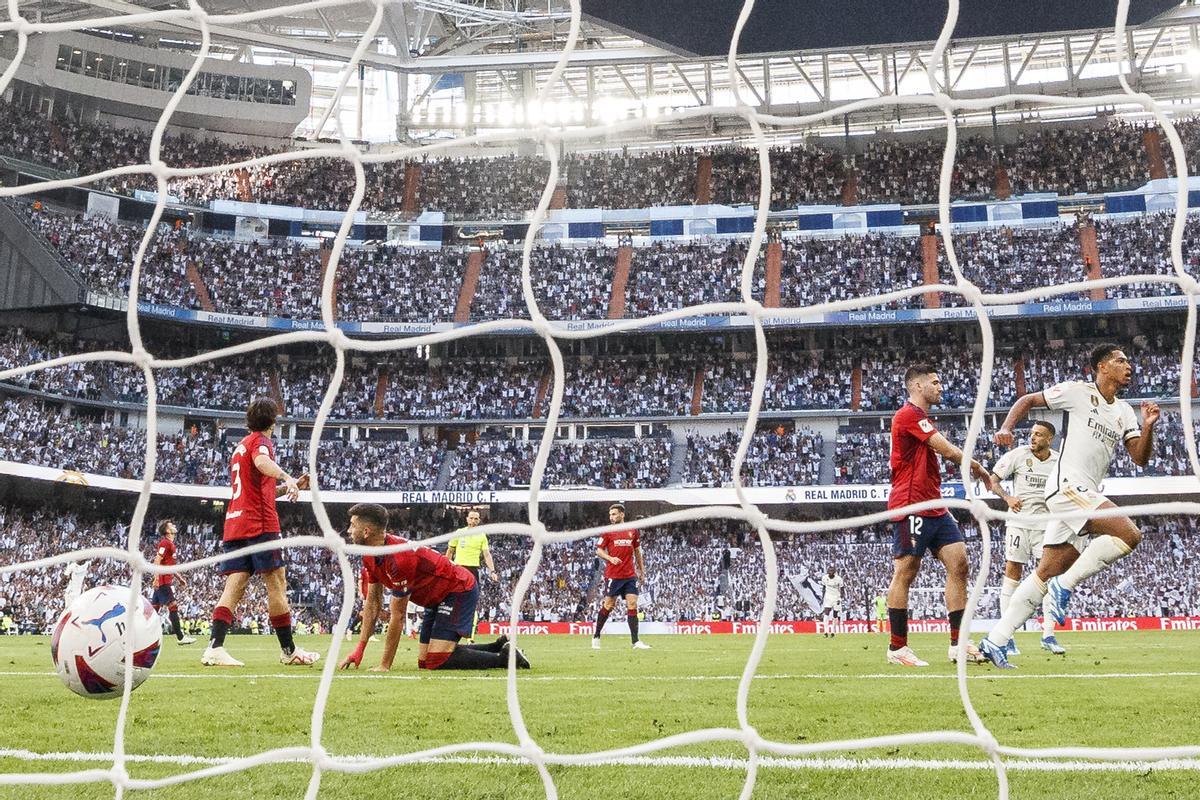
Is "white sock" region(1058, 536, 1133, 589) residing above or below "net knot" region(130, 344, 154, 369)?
below

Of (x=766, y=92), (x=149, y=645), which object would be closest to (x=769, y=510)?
(x=766, y=92)

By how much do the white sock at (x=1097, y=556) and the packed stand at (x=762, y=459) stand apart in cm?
2169

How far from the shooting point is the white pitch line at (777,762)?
3.41 m

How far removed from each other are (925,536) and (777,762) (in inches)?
146

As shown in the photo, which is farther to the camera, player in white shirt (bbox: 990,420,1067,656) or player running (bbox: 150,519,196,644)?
player running (bbox: 150,519,196,644)

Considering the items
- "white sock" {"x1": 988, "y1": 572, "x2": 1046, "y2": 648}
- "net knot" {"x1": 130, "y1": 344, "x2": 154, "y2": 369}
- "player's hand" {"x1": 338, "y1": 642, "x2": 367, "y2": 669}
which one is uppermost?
"net knot" {"x1": 130, "y1": 344, "x2": 154, "y2": 369}

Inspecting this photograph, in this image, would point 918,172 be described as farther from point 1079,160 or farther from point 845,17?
point 845,17

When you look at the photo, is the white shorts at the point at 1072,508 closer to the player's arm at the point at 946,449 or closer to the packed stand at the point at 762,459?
the player's arm at the point at 946,449

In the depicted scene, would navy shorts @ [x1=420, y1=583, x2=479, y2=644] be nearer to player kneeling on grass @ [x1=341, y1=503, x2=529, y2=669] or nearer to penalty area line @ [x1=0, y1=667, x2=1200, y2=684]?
player kneeling on grass @ [x1=341, y1=503, x2=529, y2=669]

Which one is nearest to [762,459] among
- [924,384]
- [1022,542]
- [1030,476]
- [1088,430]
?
[1030,476]

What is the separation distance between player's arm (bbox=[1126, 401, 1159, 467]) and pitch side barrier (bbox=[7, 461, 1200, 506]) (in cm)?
2003

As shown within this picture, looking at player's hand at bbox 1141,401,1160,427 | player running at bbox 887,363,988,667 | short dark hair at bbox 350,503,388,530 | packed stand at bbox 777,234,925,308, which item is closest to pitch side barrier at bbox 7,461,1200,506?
Answer: packed stand at bbox 777,234,925,308

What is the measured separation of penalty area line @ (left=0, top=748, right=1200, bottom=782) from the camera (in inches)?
134

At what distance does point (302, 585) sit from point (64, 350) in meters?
11.6
